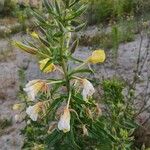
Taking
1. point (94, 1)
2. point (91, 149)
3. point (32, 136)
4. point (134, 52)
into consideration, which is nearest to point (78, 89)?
point (91, 149)

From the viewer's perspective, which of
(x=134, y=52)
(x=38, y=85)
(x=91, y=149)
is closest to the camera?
(x=38, y=85)

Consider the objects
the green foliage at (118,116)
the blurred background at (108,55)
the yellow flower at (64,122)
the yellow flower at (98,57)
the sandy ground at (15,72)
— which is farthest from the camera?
the sandy ground at (15,72)

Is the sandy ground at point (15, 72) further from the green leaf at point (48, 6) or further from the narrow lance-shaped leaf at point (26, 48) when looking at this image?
the green leaf at point (48, 6)

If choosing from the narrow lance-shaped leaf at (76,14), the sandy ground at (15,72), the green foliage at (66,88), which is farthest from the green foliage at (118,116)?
the sandy ground at (15,72)

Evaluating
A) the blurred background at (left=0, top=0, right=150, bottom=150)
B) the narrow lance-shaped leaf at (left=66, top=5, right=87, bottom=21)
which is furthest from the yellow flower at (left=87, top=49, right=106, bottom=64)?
the blurred background at (left=0, top=0, right=150, bottom=150)

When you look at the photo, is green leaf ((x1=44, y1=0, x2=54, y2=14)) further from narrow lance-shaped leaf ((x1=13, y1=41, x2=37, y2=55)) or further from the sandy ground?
the sandy ground

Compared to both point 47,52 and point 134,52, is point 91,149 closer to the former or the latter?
point 47,52

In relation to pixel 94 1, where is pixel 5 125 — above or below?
below
